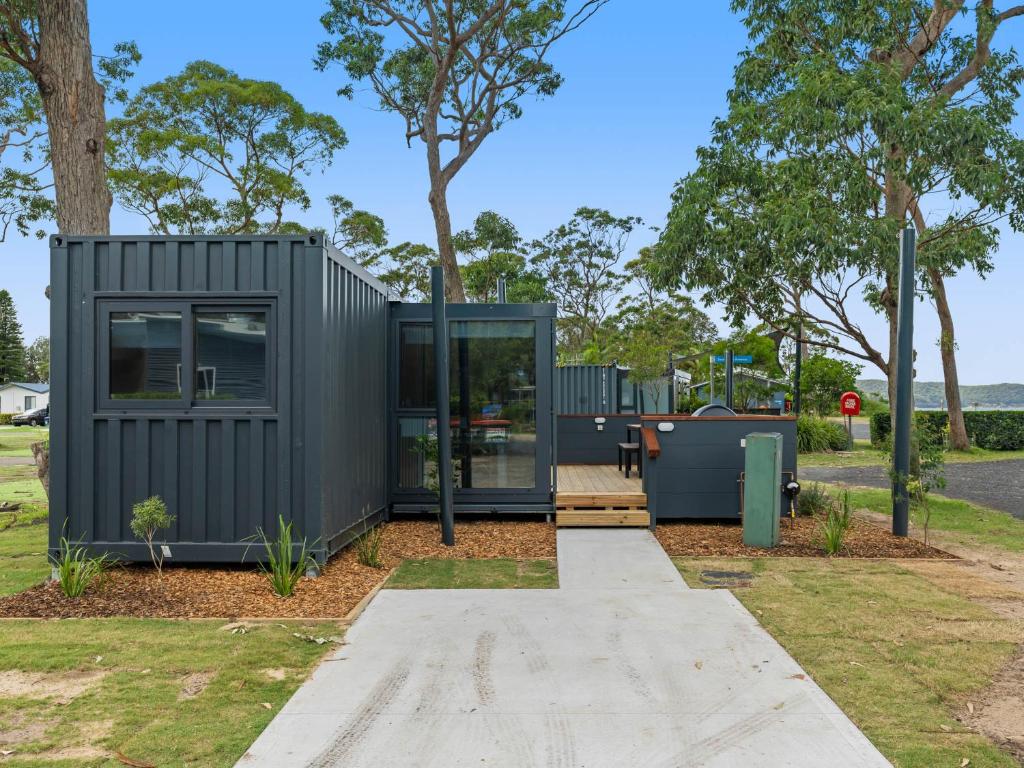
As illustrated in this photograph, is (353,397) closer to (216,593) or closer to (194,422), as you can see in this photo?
(194,422)

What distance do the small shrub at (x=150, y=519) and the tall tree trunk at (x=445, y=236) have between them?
1254cm

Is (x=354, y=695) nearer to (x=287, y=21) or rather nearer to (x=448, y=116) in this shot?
(x=448, y=116)

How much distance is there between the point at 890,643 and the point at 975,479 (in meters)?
12.8

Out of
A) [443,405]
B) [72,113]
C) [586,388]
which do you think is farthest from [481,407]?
[586,388]

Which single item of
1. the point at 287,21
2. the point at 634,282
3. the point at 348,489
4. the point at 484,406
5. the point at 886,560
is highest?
the point at 287,21

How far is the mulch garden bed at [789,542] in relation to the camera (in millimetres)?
7469

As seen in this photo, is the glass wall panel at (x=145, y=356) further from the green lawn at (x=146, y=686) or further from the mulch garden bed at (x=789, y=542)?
the mulch garden bed at (x=789, y=542)

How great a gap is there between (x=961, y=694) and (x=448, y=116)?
18.6 metres

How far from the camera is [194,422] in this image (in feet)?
20.4

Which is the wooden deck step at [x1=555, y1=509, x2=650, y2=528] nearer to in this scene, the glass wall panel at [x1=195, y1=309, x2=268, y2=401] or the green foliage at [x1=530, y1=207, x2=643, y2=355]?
the glass wall panel at [x1=195, y1=309, x2=268, y2=401]

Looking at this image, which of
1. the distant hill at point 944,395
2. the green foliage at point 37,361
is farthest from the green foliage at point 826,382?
the green foliage at point 37,361

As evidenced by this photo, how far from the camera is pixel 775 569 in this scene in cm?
672

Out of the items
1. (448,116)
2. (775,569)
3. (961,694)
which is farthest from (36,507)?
(448,116)

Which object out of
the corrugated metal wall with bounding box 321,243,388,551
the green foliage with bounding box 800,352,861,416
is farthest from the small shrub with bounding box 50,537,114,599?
the green foliage with bounding box 800,352,861,416
